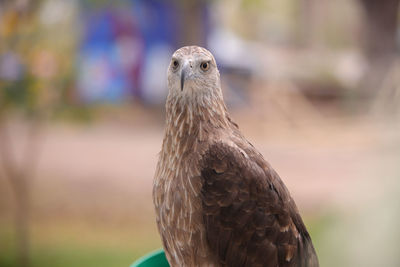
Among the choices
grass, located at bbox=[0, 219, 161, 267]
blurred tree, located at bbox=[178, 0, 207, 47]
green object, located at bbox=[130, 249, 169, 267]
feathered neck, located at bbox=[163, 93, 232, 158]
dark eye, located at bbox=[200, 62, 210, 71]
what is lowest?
green object, located at bbox=[130, 249, 169, 267]

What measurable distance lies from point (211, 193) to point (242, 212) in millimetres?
145

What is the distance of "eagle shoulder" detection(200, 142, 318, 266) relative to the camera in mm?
1850

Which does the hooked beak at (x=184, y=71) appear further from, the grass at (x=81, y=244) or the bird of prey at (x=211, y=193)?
the grass at (x=81, y=244)

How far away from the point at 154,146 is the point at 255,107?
2328 mm

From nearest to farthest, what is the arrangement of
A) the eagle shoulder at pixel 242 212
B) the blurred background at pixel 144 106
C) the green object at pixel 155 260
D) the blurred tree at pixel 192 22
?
the eagle shoulder at pixel 242 212, the green object at pixel 155 260, the blurred background at pixel 144 106, the blurred tree at pixel 192 22

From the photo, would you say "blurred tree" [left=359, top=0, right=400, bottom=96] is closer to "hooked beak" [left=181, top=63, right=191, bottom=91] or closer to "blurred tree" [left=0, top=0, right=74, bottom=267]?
"blurred tree" [left=0, top=0, right=74, bottom=267]

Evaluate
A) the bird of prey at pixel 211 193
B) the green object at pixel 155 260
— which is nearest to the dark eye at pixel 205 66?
the bird of prey at pixel 211 193

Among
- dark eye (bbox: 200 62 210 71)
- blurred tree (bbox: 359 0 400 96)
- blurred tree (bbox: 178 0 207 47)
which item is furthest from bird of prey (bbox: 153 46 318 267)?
blurred tree (bbox: 359 0 400 96)

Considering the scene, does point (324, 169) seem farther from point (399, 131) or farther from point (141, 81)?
point (399, 131)

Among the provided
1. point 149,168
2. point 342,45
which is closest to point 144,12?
point 149,168

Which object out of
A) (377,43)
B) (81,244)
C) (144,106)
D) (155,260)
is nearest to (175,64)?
(155,260)

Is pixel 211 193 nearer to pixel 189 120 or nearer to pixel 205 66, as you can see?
pixel 189 120

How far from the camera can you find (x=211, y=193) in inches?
72.9

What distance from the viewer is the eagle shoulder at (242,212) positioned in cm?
185
